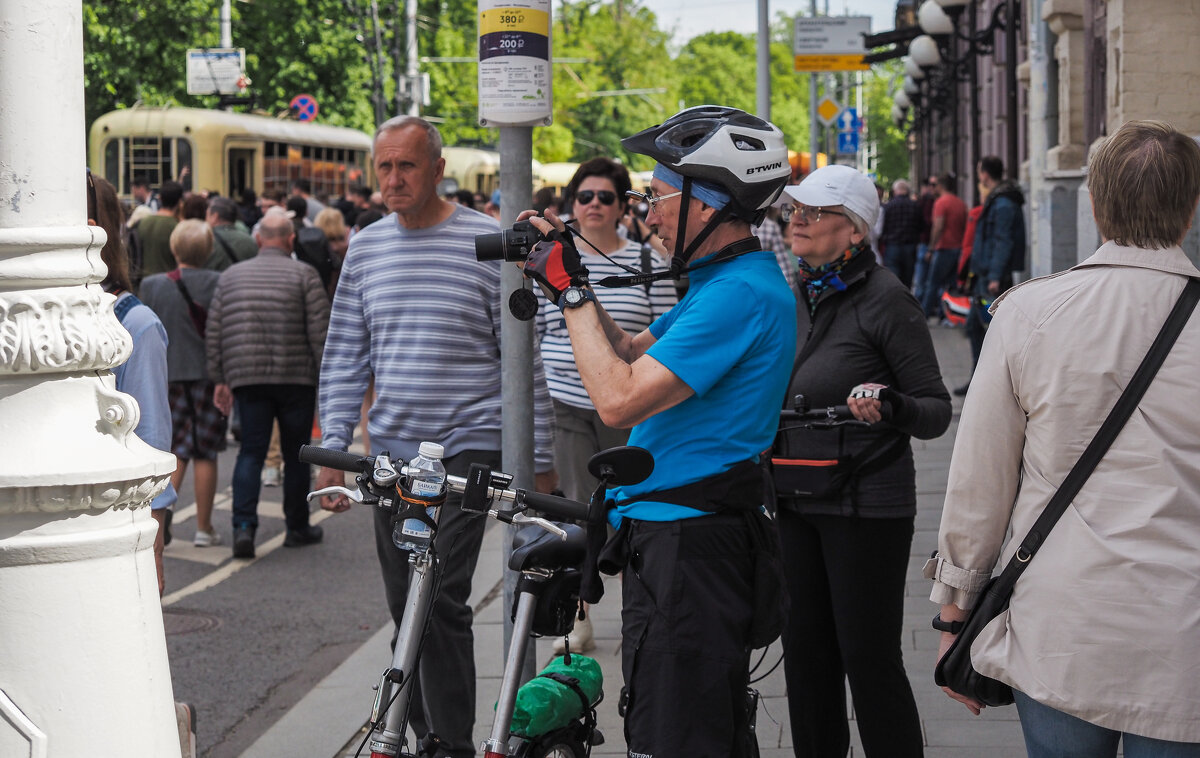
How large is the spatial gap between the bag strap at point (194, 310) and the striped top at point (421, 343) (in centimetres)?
446

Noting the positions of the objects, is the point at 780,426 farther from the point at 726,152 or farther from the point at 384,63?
the point at 384,63

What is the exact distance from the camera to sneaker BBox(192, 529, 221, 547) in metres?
9.07

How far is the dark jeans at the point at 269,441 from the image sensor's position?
8.88 metres

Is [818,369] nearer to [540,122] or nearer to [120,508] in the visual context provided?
[540,122]

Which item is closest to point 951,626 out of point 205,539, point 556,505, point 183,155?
point 556,505

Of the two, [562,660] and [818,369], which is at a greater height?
[818,369]

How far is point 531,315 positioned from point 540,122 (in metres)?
1.14

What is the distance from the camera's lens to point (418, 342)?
4.90 m

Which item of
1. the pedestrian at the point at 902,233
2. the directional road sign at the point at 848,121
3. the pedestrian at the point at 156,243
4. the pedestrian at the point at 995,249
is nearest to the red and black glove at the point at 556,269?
the pedestrian at the point at 156,243

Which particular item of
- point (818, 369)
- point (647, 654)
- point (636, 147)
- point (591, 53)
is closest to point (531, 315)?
point (636, 147)

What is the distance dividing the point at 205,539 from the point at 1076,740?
276 inches

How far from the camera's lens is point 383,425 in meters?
4.94

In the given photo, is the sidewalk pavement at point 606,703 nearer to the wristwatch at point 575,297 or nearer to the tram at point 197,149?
the wristwatch at point 575,297

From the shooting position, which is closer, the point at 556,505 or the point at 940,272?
the point at 556,505
